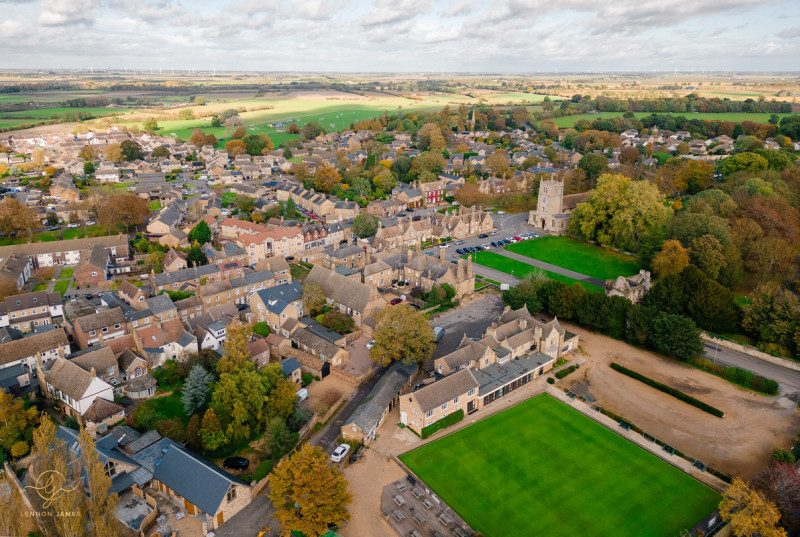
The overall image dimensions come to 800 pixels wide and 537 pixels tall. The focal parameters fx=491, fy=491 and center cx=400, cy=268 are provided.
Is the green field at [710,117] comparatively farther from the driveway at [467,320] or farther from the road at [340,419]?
the road at [340,419]

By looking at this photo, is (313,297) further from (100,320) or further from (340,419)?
(100,320)

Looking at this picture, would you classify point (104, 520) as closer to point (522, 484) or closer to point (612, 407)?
point (522, 484)

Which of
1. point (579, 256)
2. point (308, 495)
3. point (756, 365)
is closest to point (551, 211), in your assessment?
point (579, 256)

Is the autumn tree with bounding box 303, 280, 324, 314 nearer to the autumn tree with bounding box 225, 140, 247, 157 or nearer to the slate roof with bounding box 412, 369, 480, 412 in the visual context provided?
the slate roof with bounding box 412, 369, 480, 412

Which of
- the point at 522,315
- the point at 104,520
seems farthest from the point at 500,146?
the point at 104,520

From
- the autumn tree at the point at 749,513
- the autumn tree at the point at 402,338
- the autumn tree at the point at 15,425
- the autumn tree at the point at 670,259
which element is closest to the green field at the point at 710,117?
the autumn tree at the point at 670,259

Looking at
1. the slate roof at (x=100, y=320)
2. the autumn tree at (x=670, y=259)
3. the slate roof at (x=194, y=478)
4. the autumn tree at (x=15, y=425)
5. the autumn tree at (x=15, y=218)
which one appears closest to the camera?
the slate roof at (x=194, y=478)
